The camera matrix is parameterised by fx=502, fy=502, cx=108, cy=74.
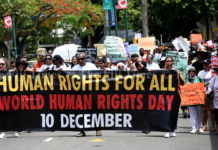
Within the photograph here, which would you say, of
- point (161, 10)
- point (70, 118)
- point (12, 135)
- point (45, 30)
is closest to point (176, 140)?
point (70, 118)

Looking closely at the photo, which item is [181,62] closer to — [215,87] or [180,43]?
[180,43]

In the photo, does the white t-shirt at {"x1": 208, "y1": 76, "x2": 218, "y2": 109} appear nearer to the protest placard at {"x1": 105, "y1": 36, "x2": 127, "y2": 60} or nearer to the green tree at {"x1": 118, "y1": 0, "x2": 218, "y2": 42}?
the protest placard at {"x1": 105, "y1": 36, "x2": 127, "y2": 60}

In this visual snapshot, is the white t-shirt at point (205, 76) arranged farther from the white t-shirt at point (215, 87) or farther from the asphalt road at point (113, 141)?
the asphalt road at point (113, 141)

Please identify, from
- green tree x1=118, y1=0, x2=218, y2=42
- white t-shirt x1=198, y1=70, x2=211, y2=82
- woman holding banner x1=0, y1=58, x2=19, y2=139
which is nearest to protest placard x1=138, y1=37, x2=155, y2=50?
white t-shirt x1=198, y1=70, x2=211, y2=82

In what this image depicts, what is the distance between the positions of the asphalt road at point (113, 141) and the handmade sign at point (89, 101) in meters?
0.32

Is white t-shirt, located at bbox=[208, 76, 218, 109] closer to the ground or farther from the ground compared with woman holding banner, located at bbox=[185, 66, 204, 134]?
farther from the ground


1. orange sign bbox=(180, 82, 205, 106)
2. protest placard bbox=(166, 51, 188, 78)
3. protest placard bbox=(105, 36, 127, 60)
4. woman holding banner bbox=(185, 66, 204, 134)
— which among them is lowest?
woman holding banner bbox=(185, 66, 204, 134)

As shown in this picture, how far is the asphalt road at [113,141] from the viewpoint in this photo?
9.16 metres

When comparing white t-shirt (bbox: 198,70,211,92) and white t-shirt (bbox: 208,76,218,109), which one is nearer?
white t-shirt (bbox: 208,76,218,109)

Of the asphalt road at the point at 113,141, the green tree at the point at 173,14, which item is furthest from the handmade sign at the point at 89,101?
the green tree at the point at 173,14

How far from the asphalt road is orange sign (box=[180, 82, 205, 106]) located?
687 mm

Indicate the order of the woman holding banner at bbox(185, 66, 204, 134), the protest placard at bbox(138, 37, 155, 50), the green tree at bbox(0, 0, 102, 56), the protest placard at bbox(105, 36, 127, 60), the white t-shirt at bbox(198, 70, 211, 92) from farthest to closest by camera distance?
the green tree at bbox(0, 0, 102, 56)
the protest placard at bbox(138, 37, 155, 50)
the protest placard at bbox(105, 36, 127, 60)
the white t-shirt at bbox(198, 70, 211, 92)
the woman holding banner at bbox(185, 66, 204, 134)

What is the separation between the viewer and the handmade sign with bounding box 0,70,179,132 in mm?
9555

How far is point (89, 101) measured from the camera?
31.6 ft
